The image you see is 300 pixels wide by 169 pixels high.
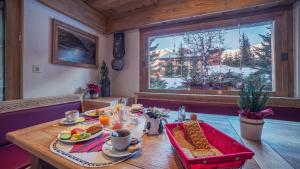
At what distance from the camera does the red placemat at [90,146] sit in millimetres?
670

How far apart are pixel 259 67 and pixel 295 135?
1.38 meters

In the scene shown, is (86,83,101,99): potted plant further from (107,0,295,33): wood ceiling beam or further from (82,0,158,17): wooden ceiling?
(82,0,158,17): wooden ceiling

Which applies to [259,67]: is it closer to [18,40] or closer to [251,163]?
[251,163]

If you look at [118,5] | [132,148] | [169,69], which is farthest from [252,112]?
[118,5]

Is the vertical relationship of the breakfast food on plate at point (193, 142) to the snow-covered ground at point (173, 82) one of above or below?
below

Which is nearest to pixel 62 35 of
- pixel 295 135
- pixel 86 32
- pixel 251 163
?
pixel 86 32

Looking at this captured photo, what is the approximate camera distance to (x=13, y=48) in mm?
1707

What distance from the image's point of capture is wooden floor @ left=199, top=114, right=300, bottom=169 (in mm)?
586

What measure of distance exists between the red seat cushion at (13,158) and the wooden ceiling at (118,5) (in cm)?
233

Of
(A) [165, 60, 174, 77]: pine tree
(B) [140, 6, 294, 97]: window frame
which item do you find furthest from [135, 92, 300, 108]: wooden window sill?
(A) [165, 60, 174, 77]: pine tree

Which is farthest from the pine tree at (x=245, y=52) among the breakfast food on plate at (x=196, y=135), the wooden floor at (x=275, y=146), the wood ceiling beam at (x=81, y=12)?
the wood ceiling beam at (x=81, y=12)

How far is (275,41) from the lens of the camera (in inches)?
75.8

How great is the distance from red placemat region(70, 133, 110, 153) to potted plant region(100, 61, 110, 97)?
2098 millimetres

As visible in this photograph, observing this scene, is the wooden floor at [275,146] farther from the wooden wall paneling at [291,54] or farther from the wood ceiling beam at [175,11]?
the wood ceiling beam at [175,11]
